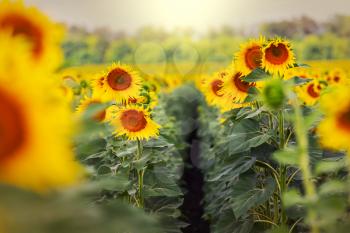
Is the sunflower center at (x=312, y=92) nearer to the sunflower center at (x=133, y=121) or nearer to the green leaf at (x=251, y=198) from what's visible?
the green leaf at (x=251, y=198)

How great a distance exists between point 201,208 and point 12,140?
472cm

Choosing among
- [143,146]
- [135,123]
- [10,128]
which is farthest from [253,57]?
[10,128]

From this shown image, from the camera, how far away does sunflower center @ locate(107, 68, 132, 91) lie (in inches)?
113

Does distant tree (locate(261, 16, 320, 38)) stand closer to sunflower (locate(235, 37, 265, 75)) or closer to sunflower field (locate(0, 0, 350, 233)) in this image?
sunflower field (locate(0, 0, 350, 233))

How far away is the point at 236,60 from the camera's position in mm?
2793

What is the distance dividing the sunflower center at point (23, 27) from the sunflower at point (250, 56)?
1.60m

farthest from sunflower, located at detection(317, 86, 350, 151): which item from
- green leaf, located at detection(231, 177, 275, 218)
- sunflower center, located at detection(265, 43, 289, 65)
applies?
sunflower center, located at detection(265, 43, 289, 65)

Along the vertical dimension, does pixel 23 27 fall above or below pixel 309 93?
below

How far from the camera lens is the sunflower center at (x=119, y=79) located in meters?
2.86

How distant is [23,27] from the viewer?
132 centimetres

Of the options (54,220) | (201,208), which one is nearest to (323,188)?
(54,220)

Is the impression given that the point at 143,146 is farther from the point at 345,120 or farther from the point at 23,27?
the point at 345,120

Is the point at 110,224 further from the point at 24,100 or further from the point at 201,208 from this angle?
the point at 201,208

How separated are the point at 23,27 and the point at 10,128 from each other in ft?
1.84
